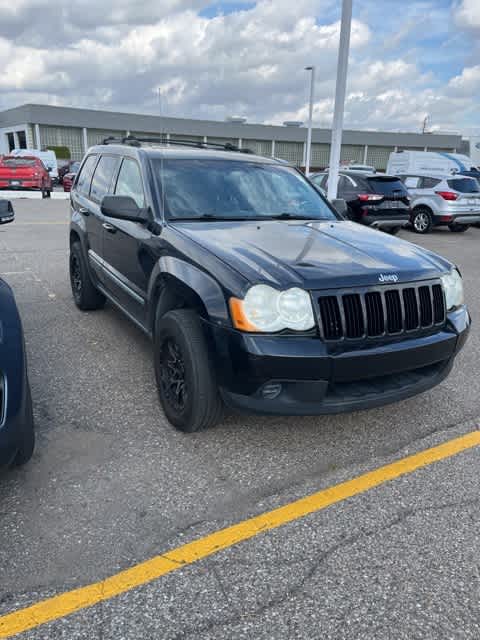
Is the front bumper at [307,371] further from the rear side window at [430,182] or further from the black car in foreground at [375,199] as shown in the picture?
the rear side window at [430,182]

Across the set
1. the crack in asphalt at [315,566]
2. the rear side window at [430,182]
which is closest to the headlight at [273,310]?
the crack in asphalt at [315,566]

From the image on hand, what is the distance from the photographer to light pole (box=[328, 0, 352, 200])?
38.1ft

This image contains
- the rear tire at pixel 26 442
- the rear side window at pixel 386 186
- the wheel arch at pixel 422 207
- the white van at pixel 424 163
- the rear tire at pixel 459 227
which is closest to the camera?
the rear tire at pixel 26 442

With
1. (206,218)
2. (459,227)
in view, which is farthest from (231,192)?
(459,227)

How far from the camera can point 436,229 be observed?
1588 centimetres

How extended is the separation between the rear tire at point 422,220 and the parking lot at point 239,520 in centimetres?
1093

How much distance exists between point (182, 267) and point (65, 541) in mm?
1632

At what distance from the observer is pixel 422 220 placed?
1416 centimetres

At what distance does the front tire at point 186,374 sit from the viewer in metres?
2.95

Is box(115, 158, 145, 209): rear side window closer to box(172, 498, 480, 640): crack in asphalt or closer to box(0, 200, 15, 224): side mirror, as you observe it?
box(0, 200, 15, 224): side mirror

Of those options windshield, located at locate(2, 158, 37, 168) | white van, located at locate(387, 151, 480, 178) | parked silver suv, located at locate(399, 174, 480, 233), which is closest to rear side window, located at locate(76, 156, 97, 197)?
parked silver suv, located at locate(399, 174, 480, 233)

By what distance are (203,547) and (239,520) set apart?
254 mm

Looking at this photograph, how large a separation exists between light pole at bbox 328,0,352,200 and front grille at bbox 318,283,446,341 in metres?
8.73

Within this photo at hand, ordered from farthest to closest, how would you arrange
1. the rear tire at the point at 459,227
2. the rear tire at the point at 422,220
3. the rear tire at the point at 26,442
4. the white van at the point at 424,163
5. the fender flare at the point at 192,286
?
the white van at the point at 424,163, the rear tire at the point at 459,227, the rear tire at the point at 422,220, the fender flare at the point at 192,286, the rear tire at the point at 26,442
